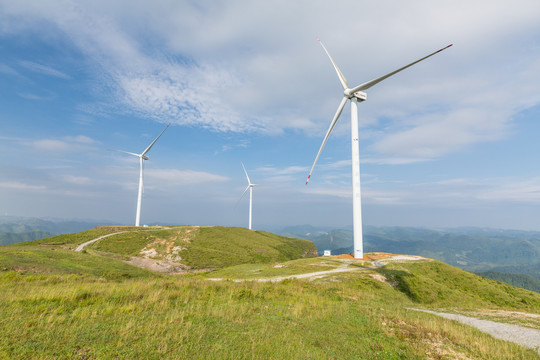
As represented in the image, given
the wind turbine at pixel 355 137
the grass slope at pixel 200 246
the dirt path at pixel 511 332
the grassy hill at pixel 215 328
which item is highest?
the wind turbine at pixel 355 137

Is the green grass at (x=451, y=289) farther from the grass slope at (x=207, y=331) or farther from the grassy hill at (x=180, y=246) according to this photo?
the grassy hill at (x=180, y=246)

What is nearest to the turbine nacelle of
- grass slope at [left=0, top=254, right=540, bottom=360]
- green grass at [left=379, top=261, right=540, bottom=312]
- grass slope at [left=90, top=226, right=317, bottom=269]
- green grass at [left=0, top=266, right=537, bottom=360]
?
green grass at [left=379, top=261, right=540, bottom=312]

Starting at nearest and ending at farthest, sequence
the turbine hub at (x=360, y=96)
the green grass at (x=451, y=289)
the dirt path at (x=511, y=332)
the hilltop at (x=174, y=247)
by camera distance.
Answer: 1. the dirt path at (x=511, y=332)
2. the green grass at (x=451, y=289)
3. the turbine hub at (x=360, y=96)
4. the hilltop at (x=174, y=247)

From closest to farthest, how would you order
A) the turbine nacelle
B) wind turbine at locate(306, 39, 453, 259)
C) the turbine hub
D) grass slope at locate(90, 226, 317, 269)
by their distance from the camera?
wind turbine at locate(306, 39, 453, 259) → the turbine nacelle → the turbine hub → grass slope at locate(90, 226, 317, 269)

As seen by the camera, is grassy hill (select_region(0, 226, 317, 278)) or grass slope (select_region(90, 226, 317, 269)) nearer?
grassy hill (select_region(0, 226, 317, 278))

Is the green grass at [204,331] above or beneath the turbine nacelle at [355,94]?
beneath

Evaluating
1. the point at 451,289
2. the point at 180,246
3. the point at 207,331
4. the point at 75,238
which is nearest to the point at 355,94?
the point at 451,289

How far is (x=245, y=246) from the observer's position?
12012 cm

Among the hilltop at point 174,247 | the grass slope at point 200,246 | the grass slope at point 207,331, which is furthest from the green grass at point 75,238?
the grass slope at point 207,331

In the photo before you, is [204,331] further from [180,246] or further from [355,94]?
[180,246]

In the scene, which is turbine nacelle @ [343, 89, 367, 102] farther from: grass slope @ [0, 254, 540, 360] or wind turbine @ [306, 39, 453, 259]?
grass slope @ [0, 254, 540, 360]

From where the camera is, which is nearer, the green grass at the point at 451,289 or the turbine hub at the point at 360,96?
the green grass at the point at 451,289

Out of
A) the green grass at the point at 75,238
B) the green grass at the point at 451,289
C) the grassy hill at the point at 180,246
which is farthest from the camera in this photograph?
the green grass at the point at 75,238

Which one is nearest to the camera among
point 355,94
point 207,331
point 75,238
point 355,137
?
point 207,331
